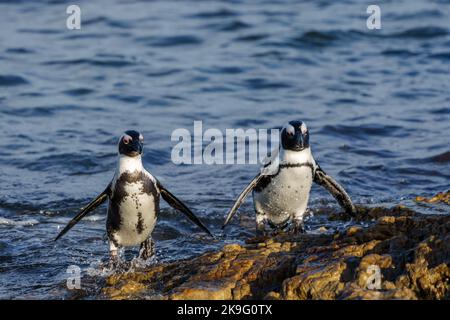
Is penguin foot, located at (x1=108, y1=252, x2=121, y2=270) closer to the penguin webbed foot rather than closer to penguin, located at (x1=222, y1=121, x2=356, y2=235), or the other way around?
penguin, located at (x1=222, y1=121, x2=356, y2=235)

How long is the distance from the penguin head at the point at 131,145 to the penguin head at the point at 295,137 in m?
1.20

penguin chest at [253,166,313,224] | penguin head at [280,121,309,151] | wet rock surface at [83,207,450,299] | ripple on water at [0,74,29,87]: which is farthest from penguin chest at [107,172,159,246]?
ripple on water at [0,74,29,87]

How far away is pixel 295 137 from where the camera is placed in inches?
287

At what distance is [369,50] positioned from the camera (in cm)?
1647

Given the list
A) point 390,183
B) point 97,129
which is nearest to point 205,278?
point 390,183

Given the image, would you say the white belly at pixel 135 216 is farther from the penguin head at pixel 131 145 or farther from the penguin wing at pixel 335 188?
the penguin wing at pixel 335 188

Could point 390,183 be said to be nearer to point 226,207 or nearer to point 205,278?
point 226,207

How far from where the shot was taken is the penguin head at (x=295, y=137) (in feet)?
23.9

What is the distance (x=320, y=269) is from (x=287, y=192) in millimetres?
2188

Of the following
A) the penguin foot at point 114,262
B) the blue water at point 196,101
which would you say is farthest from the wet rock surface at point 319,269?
the blue water at point 196,101

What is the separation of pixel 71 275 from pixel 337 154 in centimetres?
507

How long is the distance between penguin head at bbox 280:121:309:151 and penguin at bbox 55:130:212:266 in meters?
1.12

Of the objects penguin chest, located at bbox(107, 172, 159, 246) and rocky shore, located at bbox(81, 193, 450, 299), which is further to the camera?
penguin chest, located at bbox(107, 172, 159, 246)

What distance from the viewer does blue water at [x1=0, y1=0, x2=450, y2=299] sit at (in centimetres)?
859
